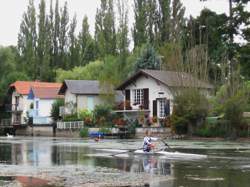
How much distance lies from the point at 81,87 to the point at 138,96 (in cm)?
1182

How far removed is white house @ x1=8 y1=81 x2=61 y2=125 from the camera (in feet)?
304

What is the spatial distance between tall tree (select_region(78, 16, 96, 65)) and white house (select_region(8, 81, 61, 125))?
27.9ft

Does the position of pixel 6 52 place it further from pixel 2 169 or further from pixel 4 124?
pixel 2 169

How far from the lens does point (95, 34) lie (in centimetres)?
9519

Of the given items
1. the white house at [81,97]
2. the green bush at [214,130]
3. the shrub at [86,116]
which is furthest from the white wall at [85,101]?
the green bush at [214,130]

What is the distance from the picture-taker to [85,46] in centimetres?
9988

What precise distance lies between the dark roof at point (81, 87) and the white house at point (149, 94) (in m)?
8.42

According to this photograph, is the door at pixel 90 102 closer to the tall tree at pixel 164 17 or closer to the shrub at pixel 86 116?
the shrub at pixel 86 116

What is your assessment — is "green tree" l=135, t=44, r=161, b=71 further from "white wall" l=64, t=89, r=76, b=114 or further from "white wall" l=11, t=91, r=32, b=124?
"white wall" l=11, t=91, r=32, b=124

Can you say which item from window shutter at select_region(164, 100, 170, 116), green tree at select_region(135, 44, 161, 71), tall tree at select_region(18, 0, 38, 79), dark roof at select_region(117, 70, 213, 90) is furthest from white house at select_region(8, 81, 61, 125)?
window shutter at select_region(164, 100, 170, 116)

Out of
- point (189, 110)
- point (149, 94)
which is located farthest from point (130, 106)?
point (189, 110)

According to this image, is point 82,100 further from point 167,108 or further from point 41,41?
point 41,41

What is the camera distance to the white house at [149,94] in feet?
214

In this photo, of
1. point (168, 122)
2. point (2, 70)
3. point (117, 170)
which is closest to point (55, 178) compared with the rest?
point (117, 170)
